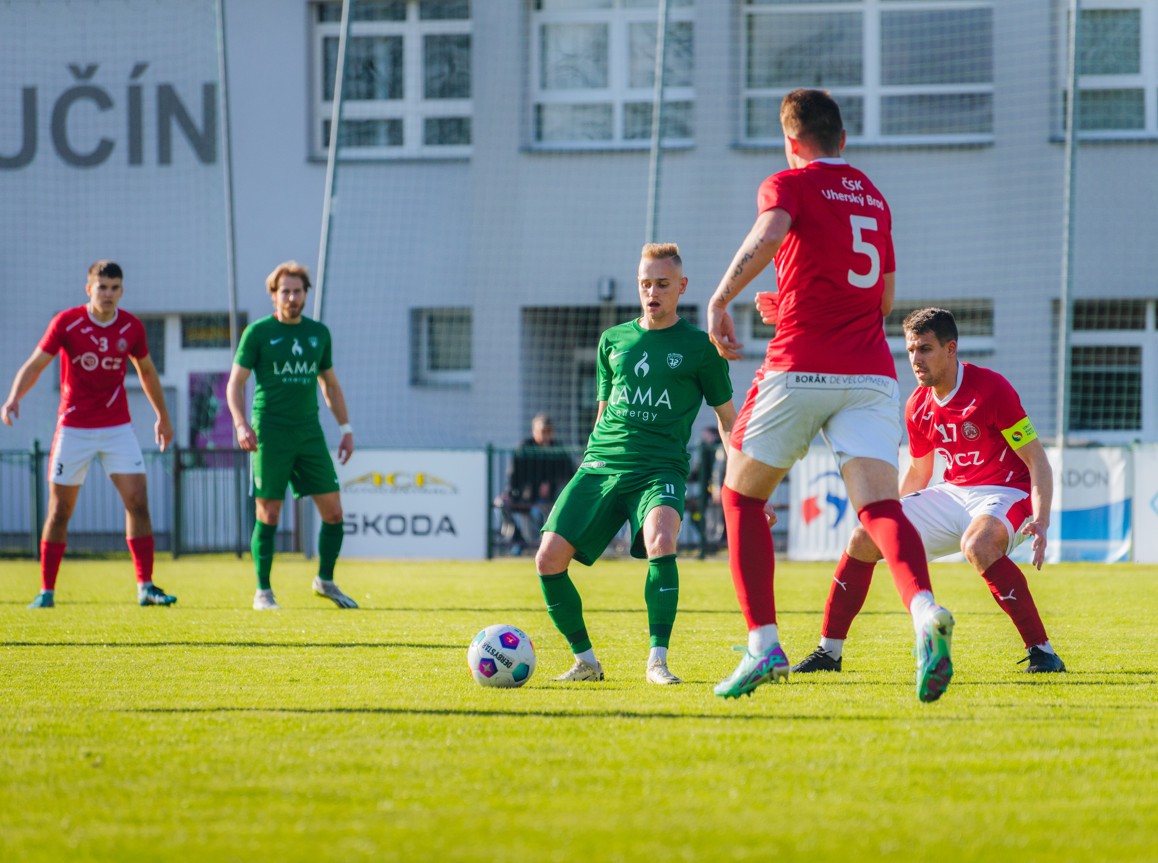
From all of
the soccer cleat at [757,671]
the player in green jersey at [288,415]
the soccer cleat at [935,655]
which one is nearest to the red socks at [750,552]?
the soccer cleat at [757,671]

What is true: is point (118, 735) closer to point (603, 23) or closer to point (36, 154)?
point (603, 23)

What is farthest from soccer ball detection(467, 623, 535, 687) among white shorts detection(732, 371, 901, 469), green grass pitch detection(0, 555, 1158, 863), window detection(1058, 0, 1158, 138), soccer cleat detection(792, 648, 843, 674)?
window detection(1058, 0, 1158, 138)

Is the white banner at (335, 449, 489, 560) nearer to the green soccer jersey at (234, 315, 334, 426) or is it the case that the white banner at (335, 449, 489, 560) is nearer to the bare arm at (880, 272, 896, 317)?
the green soccer jersey at (234, 315, 334, 426)

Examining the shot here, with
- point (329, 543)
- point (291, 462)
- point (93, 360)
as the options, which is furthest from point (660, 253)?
point (93, 360)

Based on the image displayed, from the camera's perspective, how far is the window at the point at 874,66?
64.6ft

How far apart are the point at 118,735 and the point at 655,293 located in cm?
290

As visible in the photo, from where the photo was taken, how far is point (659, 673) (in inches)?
247

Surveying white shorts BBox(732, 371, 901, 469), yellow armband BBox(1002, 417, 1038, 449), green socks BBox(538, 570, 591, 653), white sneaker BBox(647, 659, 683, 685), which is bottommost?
white sneaker BBox(647, 659, 683, 685)

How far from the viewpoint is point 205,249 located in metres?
21.8

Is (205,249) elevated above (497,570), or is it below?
above

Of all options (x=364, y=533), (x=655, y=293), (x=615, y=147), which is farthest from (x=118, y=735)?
(x=615, y=147)

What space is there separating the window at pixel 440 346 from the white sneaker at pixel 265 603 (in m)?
10.8

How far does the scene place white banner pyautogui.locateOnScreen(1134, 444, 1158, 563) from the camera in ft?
50.6

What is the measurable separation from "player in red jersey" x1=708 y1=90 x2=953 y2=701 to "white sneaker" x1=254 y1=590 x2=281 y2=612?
5.46 m
